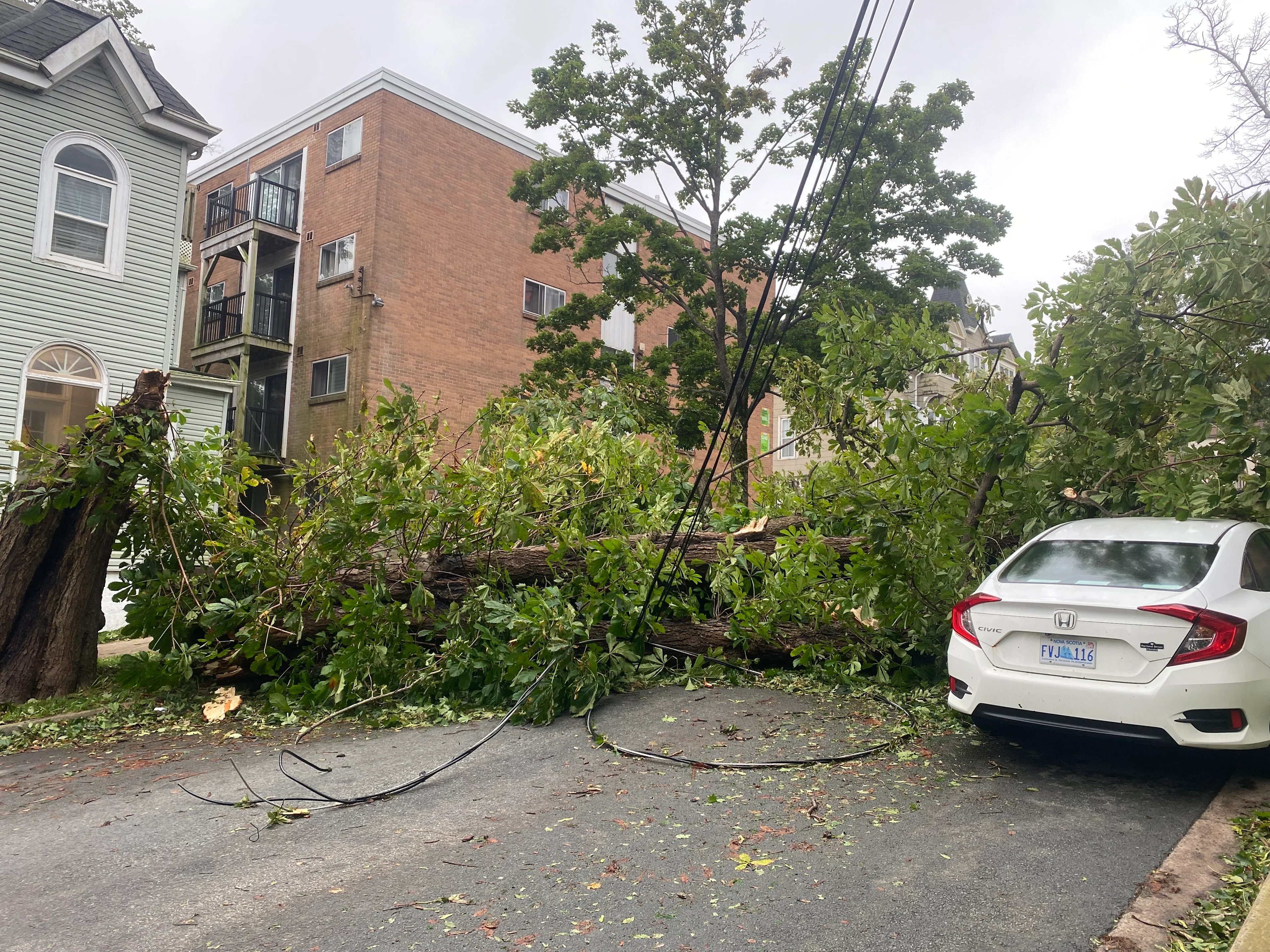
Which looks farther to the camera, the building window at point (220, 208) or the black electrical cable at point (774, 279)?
the building window at point (220, 208)

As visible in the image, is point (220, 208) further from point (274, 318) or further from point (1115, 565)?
point (1115, 565)

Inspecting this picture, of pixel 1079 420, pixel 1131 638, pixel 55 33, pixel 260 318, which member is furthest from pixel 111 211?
pixel 1131 638

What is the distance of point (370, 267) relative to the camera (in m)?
19.2

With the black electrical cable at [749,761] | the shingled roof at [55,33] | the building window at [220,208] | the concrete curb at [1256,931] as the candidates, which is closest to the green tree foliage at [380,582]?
the black electrical cable at [749,761]

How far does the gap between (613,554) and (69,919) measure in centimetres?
434

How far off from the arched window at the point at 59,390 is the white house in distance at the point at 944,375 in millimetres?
11201

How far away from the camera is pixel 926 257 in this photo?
54.6 ft

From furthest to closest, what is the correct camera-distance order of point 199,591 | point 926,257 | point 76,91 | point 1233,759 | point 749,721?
point 926,257
point 76,91
point 199,591
point 749,721
point 1233,759

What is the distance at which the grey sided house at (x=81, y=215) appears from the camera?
1316 cm

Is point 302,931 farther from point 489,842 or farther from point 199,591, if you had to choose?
point 199,591

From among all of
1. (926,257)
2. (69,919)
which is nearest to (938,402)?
(69,919)

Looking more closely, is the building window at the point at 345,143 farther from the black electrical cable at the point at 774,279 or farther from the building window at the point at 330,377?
the black electrical cable at the point at 774,279

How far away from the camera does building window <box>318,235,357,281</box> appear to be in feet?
65.2

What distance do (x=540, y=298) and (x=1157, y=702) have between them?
66.6 feet
